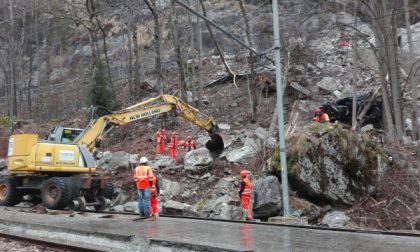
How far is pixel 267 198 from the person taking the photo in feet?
58.2

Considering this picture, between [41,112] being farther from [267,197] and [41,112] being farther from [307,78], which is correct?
[267,197]

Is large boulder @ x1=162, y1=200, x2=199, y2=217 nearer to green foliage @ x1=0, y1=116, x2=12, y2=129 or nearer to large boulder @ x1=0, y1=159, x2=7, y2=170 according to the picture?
large boulder @ x1=0, y1=159, x2=7, y2=170

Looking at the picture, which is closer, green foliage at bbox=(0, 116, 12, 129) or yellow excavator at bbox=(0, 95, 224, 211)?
yellow excavator at bbox=(0, 95, 224, 211)

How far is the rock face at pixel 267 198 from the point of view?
58.1 feet

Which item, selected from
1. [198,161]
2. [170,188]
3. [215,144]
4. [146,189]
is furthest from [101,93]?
[146,189]

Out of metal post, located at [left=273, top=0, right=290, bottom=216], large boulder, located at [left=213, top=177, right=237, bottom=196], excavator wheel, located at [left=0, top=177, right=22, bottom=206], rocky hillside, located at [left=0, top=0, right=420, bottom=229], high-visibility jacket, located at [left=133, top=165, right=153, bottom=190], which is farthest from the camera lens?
large boulder, located at [left=213, top=177, right=237, bottom=196]

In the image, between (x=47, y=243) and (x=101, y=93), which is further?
(x=101, y=93)

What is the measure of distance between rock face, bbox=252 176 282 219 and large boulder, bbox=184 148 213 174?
4651mm

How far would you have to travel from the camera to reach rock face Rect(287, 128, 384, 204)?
714 inches

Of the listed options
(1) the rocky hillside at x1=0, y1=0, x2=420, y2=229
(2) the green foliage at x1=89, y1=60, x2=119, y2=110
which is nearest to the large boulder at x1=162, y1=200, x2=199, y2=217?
(1) the rocky hillside at x1=0, y1=0, x2=420, y2=229

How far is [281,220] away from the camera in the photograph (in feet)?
48.8

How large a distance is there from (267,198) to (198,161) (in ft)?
18.1

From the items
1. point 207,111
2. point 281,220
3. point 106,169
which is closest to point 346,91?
point 207,111

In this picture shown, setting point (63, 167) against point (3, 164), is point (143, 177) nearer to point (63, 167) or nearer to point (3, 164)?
point (63, 167)
